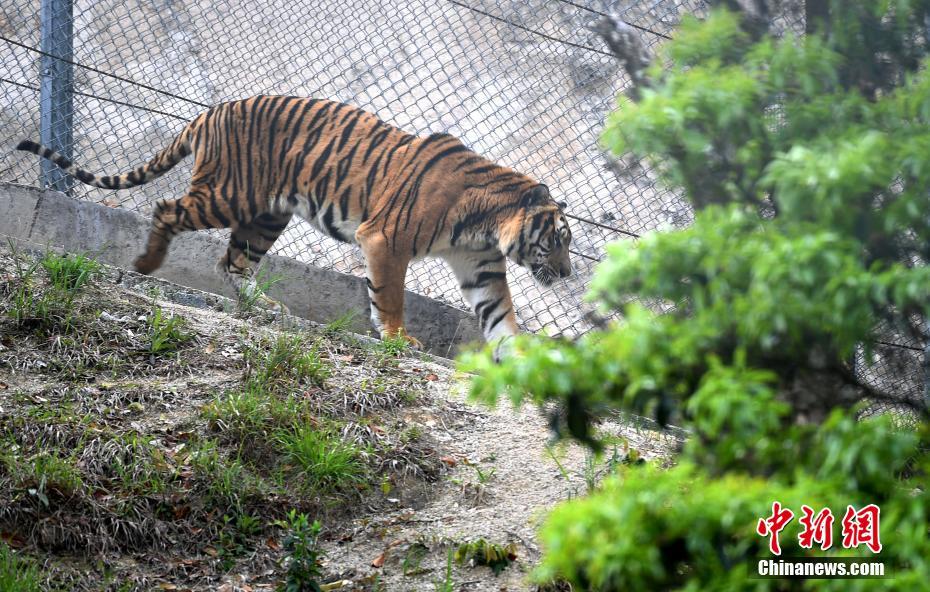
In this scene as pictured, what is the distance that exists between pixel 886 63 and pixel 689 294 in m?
0.76

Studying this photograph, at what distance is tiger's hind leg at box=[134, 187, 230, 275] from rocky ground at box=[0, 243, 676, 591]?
4.24 feet

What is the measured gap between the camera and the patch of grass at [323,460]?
3.80 metres

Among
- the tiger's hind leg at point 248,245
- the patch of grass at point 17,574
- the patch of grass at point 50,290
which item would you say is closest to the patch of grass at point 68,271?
the patch of grass at point 50,290

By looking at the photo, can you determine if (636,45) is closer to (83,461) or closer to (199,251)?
(83,461)

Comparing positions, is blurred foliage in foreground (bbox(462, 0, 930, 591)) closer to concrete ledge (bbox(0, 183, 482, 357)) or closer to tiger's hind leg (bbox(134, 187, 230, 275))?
concrete ledge (bbox(0, 183, 482, 357))

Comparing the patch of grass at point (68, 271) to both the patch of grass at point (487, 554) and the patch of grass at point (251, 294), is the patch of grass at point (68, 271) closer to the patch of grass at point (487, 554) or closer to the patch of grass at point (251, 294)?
the patch of grass at point (251, 294)

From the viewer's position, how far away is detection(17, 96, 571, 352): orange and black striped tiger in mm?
5871

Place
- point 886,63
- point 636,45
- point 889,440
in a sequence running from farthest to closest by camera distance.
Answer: point 636,45, point 886,63, point 889,440

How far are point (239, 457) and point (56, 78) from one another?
3.39 m

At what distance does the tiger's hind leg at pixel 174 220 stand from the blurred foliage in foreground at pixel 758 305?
4.53m

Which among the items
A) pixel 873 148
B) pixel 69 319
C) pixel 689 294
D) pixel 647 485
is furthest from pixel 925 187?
pixel 69 319

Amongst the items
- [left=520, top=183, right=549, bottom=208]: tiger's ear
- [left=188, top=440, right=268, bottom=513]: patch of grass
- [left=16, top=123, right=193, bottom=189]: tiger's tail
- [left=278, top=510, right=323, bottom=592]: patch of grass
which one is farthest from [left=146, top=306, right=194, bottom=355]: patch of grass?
[left=520, top=183, right=549, bottom=208]: tiger's ear

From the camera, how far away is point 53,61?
603 centimetres

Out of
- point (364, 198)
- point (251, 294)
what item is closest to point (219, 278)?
point (364, 198)
